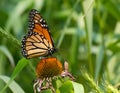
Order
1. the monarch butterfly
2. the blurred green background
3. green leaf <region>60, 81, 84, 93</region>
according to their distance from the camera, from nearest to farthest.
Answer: green leaf <region>60, 81, 84, 93</region>, the monarch butterfly, the blurred green background

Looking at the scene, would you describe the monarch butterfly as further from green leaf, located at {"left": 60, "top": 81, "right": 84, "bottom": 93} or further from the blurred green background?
the blurred green background

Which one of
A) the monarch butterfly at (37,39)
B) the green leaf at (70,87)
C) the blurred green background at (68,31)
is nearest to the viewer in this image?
the green leaf at (70,87)

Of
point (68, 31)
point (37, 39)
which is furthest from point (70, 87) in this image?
point (68, 31)

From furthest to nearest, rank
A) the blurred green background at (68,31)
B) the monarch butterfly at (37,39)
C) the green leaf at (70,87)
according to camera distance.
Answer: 1. the blurred green background at (68,31)
2. the monarch butterfly at (37,39)
3. the green leaf at (70,87)

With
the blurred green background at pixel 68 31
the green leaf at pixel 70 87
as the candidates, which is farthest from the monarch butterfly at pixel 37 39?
the blurred green background at pixel 68 31

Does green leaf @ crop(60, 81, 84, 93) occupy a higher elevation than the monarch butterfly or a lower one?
lower

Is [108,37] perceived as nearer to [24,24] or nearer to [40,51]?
[24,24]

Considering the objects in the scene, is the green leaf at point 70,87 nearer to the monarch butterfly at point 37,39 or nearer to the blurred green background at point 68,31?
the monarch butterfly at point 37,39

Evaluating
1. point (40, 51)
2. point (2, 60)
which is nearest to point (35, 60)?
point (40, 51)

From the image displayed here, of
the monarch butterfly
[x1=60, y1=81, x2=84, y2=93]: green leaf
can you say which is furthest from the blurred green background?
[x1=60, y1=81, x2=84, y2=93]: green leaf
